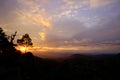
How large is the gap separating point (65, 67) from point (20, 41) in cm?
3494

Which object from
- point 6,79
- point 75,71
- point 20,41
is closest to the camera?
point 6,79

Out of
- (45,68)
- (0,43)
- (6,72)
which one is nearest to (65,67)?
(45,68)

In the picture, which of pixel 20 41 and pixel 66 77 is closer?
pixel 66 77

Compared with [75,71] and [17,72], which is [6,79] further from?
[75,71]

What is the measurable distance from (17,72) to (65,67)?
12.2 metres

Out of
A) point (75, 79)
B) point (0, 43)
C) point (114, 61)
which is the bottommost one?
point (75, 79)

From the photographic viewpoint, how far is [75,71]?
152 ft

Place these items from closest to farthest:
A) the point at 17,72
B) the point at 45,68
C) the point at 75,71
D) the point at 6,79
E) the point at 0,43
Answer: the point at 6,79
the point at 17,72
the point at 75,71
the point at 45,68
the point at 0,43

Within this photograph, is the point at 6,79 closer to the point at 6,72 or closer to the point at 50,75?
the point at 6,72

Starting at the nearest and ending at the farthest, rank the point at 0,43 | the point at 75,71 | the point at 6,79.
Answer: the point at 6,79
the point at 75,71
the point at 0,43

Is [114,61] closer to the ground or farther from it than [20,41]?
closer to the ground

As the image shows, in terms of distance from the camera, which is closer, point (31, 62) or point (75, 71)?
point (75, 71)

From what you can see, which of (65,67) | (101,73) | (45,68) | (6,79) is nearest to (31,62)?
(45,68)

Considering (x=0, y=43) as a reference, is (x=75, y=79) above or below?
below
